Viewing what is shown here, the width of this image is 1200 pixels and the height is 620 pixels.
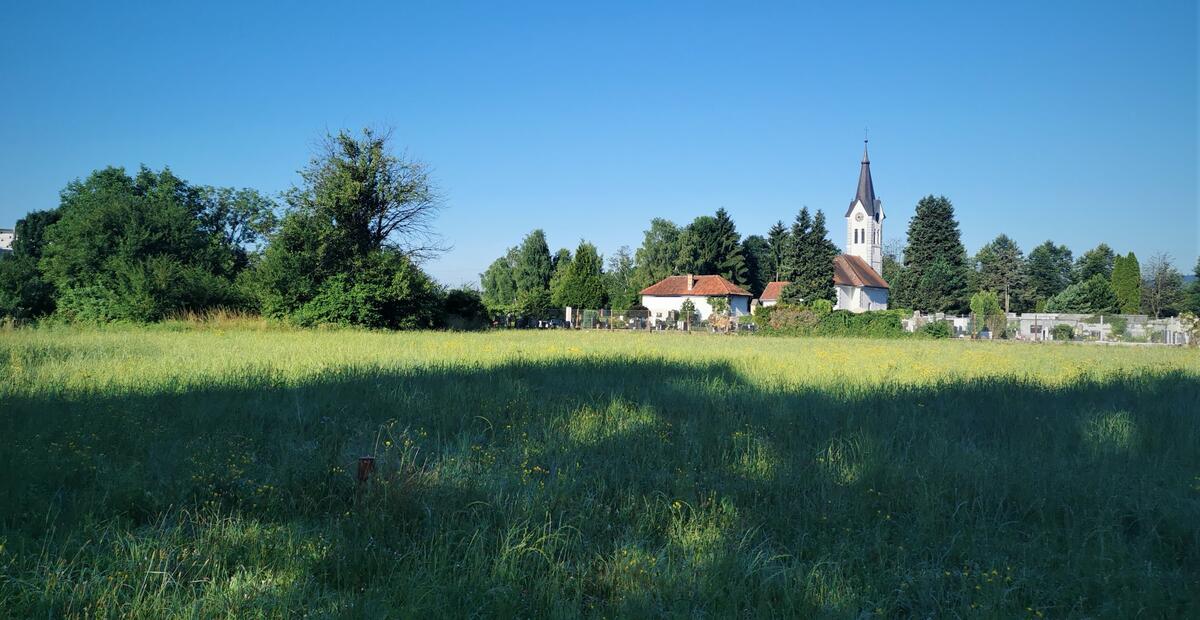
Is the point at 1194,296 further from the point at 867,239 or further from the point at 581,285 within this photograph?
the point at 581,285

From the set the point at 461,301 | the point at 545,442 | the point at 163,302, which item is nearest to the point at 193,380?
the point at 545,442

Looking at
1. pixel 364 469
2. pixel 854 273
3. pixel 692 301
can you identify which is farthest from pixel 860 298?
pixel 364 469

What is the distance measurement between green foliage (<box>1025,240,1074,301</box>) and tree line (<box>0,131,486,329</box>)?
236ft

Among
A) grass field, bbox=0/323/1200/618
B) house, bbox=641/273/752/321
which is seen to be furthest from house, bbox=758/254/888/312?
grass field, bbox=0/323/1200/618

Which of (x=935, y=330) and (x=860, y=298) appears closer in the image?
(x=935, y=330)

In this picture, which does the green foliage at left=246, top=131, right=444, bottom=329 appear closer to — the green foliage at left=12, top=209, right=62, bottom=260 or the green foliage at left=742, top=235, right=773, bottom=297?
the green foliage at left=12, top=209, right=62, bottom=260

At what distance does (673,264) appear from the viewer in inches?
3118

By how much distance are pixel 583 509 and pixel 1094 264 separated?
90.8m

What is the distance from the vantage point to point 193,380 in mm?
9398

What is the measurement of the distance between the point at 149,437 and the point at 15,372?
5920 millimetres

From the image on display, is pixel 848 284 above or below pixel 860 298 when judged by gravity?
above

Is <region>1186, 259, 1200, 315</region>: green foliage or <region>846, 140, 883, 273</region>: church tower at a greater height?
<region>846, 140, 883, 273</region>: church tower

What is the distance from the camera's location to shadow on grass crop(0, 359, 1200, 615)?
3.52m

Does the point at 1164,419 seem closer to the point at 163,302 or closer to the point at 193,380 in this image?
the point at 193,380
